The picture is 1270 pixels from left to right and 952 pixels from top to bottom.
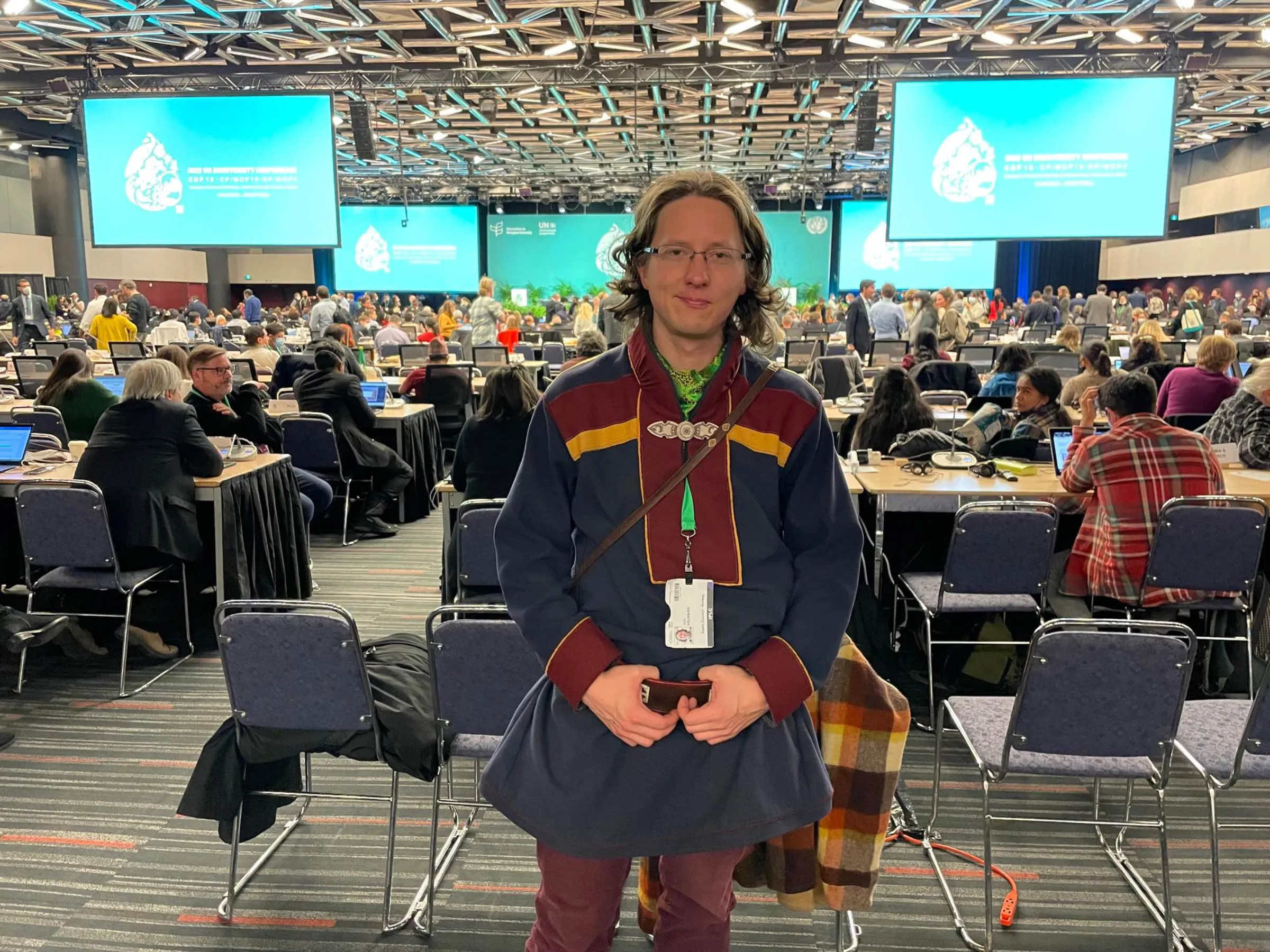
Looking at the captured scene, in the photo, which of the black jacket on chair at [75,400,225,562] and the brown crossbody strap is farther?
the black jacket on chair at [75,400,225,562]

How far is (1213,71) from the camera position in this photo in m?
11.9

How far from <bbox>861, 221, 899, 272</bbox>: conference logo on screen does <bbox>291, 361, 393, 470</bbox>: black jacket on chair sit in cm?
1829

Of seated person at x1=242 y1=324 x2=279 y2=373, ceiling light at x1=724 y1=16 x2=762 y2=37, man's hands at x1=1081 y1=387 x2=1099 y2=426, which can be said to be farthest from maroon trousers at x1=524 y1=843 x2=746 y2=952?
ceiling light at x1=724 y1=16 x2=762 y2=37

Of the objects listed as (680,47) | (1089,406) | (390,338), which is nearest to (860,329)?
(680,47)

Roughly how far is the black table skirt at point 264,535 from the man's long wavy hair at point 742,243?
328 cm

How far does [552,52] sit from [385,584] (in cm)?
783

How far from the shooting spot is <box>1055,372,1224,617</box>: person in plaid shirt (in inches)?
139

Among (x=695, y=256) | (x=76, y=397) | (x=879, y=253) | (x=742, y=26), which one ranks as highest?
(x=742, y=26)

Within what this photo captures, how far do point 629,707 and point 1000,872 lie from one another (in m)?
1.91

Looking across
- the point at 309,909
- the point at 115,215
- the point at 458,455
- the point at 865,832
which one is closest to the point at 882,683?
the point at 865,832

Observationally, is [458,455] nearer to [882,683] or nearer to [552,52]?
[882,683]

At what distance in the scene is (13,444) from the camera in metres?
4.77

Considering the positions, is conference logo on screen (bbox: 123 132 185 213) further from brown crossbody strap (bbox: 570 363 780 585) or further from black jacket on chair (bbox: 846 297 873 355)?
brown crossbody strap (bbox: 570 363 780 585)

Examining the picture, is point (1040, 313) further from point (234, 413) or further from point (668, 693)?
point (668, 693)
